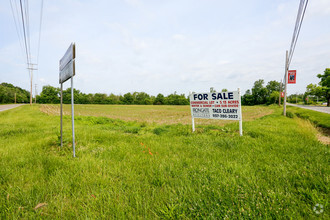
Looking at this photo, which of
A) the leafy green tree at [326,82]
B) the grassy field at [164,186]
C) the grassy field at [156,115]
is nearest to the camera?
the grassy field at [164,186]

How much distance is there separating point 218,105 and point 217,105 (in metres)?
0.05

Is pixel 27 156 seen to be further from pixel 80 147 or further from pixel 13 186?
pixel 13 186

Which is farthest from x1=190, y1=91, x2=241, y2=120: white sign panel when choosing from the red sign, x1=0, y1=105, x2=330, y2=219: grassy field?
the red sign

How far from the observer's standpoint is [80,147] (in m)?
4.82

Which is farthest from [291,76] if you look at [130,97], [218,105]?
[130,97]

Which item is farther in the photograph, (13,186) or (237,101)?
(237,101)

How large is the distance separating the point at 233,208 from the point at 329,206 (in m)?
1.25

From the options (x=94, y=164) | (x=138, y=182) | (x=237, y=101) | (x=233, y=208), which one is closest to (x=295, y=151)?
(x=237, y=101)

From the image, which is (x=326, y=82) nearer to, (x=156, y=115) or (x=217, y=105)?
(x=156, y=115)

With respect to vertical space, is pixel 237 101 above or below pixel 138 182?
above

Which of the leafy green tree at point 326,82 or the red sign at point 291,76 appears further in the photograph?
the leafy green tree at point 326,82

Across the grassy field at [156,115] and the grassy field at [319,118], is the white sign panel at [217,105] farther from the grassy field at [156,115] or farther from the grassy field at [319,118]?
the grassy field at [319,118]

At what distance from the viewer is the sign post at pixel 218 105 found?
244 inches

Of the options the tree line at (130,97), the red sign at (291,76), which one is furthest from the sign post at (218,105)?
the tree line at (130,97)
